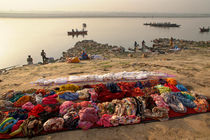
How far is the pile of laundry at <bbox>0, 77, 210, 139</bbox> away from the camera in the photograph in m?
3.78

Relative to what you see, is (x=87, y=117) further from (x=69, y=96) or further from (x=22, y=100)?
(x=22, y=100)

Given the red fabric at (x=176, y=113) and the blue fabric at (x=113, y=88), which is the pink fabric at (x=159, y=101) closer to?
the red fabric at (x=176, y=113)

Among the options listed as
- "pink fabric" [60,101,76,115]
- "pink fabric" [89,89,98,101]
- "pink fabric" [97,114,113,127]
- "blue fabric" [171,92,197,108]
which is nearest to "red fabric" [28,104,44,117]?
"pink fabric" [60,101,76,115]

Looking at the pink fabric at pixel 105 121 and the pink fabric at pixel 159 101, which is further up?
the pink fabric at pixel 159 101

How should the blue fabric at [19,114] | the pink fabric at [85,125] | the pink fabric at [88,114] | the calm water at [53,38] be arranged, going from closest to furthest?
the pink fabric at [85,125]
the pink fabric at [88,114]
the blue fabric at [19,114]
the calm water at [53,38]

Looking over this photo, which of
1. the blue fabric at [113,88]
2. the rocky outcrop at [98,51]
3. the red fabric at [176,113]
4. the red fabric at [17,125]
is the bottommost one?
the red fabric at [17,125]

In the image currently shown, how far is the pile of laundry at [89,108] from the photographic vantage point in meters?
3.78

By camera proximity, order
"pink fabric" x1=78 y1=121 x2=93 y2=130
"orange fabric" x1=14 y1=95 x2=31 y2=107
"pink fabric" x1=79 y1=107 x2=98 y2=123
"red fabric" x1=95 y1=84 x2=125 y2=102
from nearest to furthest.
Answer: "pink fabric" x1=78 y1=121 x2=93 y2=130 < "pink fabric" x1=79 y1=107 x2=98 y2=123 < "orange fabric" x1=14 y1=95 x2=31 y2=107 < "red fabric" x1=95 y1=84 x2=125 y2=102

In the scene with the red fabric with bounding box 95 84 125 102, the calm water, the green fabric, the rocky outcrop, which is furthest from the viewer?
the calm water

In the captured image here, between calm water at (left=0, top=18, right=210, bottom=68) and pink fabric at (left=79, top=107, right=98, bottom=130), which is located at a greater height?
calm water at (left=0, top=18, right=210, bottom=68)

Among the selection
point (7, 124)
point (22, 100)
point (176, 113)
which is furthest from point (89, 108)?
point (176, 113)

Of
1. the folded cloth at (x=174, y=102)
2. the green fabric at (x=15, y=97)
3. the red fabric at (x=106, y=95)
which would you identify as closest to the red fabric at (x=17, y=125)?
the green fabric at (x=15, y=97)

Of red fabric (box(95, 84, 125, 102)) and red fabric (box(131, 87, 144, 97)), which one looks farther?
red fabric (box(131, 87, 144, 97))

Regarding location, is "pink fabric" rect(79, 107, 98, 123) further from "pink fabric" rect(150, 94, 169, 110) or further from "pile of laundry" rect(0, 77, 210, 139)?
"pink fabric" rect(150, 94, 169, 110)
